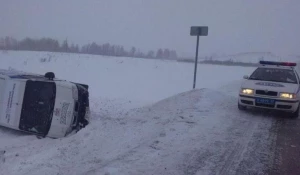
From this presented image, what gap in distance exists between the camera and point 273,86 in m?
10.1

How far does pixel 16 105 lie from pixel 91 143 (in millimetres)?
3176

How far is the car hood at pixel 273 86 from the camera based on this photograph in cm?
991

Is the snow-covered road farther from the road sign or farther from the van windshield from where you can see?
the road sign

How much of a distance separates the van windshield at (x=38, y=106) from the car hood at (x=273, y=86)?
6.05 m

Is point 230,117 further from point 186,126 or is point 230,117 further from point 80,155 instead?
point 80,155

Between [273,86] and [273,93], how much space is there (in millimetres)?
291

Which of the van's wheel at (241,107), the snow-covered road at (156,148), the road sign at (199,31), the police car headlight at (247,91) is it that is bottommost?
the snow-covered road at (156,148)

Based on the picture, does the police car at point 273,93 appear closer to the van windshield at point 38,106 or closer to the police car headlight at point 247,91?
the police car headlight at point 247,91

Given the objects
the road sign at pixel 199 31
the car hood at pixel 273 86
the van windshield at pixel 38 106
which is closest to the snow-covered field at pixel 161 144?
the van windshield at pixel 38 106

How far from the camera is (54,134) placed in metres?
8.13

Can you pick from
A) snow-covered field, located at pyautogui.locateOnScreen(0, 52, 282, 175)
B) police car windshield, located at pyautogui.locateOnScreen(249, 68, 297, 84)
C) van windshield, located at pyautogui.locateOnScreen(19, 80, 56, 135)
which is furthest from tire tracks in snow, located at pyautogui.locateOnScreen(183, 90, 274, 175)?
van windshield, located at pyautogui.locateOnScreen(19, 80, 56, 135)

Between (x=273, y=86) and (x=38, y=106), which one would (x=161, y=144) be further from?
(x=273, y=86)

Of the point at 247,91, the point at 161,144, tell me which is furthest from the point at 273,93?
the point at 161,144

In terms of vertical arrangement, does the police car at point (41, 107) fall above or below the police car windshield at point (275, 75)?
below
